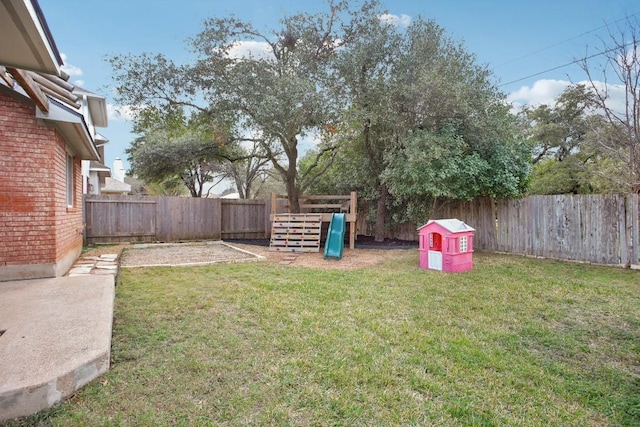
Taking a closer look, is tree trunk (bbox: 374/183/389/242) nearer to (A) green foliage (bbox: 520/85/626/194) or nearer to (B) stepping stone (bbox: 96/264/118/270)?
(B) stepping stone (bbox: 96/264/118/270)

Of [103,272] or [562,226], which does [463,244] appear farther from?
[103,272]

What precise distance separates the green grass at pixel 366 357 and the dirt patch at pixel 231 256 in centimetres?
229

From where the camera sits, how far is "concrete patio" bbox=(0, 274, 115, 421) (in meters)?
2.03

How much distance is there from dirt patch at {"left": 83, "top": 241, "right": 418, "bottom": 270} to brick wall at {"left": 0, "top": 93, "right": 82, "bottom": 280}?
205cm

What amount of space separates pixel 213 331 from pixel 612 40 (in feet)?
30.2

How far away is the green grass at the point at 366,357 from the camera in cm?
212

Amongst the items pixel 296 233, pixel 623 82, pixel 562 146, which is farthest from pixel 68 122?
pixel 562 146

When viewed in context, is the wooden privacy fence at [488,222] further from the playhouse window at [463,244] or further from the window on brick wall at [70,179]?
the window on brick wall at [70,179]

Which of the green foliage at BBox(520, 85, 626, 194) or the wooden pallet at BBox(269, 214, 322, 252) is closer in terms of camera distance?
the wooden pallet at BBox(269, 214, 322, 252)

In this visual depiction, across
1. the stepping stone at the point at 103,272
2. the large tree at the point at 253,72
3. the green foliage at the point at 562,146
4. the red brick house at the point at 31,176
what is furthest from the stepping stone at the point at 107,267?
the green foliage at the point at 562,146

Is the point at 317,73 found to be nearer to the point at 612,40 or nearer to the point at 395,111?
the point at 395,111

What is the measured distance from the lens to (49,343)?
257cm

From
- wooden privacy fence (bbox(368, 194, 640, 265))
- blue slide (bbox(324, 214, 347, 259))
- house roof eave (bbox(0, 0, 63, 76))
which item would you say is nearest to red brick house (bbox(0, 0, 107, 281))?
house roof eave (bbox(0, 0, 63, 76))

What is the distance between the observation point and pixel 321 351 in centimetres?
294
